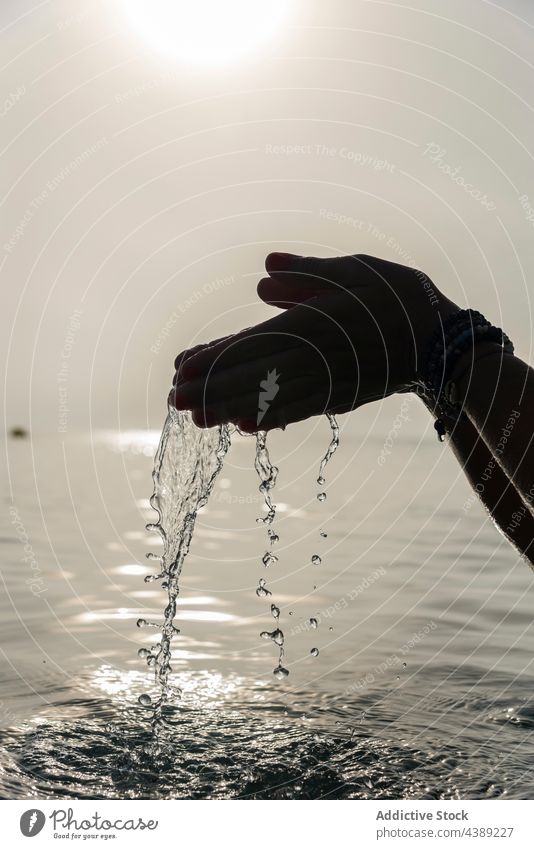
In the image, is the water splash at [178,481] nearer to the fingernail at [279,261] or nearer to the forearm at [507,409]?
the fingernail at [279,261]

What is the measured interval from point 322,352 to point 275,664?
3.45 metres

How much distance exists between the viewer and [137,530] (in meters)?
9.96

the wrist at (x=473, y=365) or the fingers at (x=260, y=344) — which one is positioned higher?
the wrist at (x=473, y=365)

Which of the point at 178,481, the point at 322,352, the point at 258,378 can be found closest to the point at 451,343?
the point at 322,352

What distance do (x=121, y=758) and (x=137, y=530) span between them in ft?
21.2

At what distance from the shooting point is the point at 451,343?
2.00 m

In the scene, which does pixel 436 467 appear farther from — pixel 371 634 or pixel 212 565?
pixel 371 634

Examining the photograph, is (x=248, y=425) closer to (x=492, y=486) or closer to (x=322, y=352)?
(x=322, y=352)

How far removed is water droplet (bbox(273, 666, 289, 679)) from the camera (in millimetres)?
4324

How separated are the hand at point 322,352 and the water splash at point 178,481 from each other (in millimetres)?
1511

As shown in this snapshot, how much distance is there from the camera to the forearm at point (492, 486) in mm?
2297

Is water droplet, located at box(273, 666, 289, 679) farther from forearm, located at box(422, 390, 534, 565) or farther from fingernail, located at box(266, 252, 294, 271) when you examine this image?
fingernail, located at box(266, 252, 294, 271)

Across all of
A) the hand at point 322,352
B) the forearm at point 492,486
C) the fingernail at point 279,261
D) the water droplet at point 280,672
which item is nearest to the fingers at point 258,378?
the hand at point 322,352
